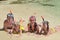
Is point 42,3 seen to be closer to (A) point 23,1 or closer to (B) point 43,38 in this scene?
(A) point 23,1

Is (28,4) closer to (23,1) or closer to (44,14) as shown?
(23,1)

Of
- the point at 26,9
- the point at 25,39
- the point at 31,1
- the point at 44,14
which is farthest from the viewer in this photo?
the point at 31,1

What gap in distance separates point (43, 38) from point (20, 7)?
2.93 metres

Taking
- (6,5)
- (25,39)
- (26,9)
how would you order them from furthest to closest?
(6,5) → (26,9) → (25,39)

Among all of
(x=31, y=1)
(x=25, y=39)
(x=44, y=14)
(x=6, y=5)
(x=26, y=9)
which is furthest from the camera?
(x=31, y=1)

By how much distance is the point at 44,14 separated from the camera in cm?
656

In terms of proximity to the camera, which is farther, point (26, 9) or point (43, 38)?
point (26, 9)

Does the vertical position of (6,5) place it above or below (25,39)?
above

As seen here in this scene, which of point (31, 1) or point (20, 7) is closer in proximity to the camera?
point (20, 7)

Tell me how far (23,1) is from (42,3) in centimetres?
71

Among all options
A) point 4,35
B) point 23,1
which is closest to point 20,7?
point 23,1

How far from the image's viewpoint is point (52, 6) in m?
7.54

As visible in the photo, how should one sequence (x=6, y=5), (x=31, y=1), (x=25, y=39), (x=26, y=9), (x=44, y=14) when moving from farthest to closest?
(x=31, y=1), (x=6, y=5), (x=26, y=9), (x=44, y=14), (x=25, y=39)

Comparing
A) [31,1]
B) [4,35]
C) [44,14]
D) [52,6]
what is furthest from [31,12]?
[4,35]
